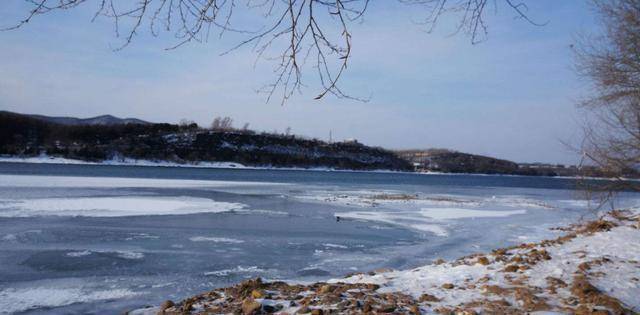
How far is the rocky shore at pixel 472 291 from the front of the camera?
4.59 meters

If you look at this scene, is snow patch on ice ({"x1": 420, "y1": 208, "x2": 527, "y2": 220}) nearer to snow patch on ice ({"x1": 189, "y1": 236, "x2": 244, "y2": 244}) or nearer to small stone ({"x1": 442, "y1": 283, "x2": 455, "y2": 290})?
snow patch on ice ({"x1": 189, "y1": 236, "x2": 244, "y2": 244})

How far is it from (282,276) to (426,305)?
437cm

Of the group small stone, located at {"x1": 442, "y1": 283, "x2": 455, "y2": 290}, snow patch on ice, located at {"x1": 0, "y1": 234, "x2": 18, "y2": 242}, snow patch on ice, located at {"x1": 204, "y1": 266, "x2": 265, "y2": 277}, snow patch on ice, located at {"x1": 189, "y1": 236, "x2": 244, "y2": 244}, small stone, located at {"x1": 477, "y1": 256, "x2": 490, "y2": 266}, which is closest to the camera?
small stone, located at {"x1": 442, "y1": 283, "x2": 455, "y2": 290}

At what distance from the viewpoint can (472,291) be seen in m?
5.33

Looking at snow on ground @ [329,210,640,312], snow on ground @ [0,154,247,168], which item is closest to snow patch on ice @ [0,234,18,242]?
snow on ground @ [329,210,640,312]

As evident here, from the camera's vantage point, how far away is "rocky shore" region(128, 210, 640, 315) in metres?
4.59

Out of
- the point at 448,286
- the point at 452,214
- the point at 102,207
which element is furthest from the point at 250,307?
the point at 452,214

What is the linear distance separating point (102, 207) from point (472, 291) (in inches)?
644

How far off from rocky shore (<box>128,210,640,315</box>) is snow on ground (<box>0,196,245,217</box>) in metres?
12.4

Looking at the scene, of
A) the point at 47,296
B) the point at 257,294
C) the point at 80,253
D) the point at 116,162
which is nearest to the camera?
Answer: the point at 257,294

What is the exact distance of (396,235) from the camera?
1432 cm

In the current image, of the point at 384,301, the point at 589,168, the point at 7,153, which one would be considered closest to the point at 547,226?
A: the point at 589,168

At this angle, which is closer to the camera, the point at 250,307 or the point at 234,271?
the point at 250,307

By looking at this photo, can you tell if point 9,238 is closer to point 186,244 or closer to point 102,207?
point 186,244
